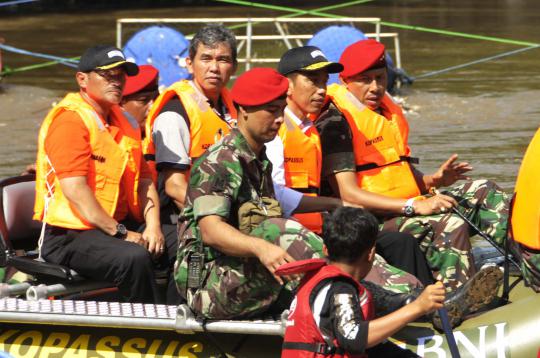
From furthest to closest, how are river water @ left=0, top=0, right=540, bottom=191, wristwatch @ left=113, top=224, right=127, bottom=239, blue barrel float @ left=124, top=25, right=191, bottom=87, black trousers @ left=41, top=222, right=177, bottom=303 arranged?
blue barrel float @ left=124, top=25, right=191, bottom=87
river water @ left=0, top=0, right=540, bottom=191
wristwatch @ left=113, top=224, right=127, bottom=239
black trousers @ left=41, top=222, right=177, bottom=303

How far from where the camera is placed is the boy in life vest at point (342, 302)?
4.43 metres

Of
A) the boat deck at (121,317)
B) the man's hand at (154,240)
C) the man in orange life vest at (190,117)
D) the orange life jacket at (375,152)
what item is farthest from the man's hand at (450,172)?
the boat deck at (121,317)

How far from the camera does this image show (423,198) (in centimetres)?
628

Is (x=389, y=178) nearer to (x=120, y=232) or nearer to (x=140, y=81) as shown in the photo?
(x=120, y=232)

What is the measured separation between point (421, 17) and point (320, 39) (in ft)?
45.3

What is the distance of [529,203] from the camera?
5246 millimetres

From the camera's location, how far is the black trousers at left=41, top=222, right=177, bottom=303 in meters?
5.61

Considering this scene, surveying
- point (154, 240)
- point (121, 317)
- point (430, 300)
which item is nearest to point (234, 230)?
point (121, 317)

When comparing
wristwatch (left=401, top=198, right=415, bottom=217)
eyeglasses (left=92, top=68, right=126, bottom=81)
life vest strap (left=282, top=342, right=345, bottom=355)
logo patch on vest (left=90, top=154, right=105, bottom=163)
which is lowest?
life vest strap (left=282, top=342, right=345, bottom=355)

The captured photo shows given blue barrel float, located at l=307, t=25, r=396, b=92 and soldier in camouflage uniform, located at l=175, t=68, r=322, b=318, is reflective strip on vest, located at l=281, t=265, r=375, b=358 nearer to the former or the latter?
soldier in camouflage uniform, located at l=175, t=68, r=322, b=318

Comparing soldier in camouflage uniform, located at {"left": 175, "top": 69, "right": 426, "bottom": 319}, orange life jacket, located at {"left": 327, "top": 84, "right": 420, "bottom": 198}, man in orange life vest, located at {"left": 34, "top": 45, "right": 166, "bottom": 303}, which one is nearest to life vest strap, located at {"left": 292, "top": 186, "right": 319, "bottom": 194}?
orange life jacket, located at {"left": 327, "top": 84, "right": 420, "bottom": 198}

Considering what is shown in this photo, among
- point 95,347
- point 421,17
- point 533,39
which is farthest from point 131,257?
point 421,17

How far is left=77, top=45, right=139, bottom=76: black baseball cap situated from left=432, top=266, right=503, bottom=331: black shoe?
1.99m

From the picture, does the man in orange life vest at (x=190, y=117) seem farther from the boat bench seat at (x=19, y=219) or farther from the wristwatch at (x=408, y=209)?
the wristwatch at (x=408, y=209)
